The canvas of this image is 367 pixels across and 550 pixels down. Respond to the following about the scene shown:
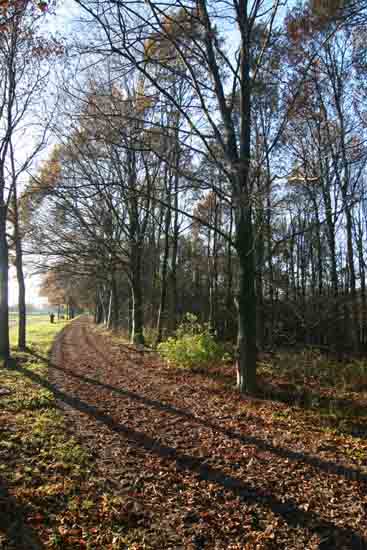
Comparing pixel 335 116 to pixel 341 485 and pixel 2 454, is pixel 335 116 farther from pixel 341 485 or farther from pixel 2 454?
pixel 2 454

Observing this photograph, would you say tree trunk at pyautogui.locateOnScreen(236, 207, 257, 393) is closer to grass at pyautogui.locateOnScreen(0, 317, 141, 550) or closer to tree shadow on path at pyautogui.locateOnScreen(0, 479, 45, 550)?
grass at pyautogui.locateOnScreen(0, 317, 141, 550)

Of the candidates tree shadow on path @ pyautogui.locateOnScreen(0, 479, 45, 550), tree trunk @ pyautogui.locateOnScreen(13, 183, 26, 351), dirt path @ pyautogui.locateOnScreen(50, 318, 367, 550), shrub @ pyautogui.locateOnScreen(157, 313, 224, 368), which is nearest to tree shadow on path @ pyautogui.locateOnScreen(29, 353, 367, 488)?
dirt path @ pyautogui.locateOnScreen(50, 318, 367, 550)

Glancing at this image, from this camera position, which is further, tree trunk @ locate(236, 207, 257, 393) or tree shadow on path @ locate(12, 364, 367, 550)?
tree trunk @ locate(236, 207, 257, 393)

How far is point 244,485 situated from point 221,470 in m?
0.44

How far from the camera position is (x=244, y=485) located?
13.0 ft

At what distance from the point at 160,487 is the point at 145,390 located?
14.6ft

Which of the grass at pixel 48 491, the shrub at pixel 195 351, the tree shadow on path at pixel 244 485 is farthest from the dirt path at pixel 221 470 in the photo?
the shrub at pixel 195 351

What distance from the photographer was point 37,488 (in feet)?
12.3

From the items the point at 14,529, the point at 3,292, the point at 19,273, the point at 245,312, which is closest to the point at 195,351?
the point at 245,312

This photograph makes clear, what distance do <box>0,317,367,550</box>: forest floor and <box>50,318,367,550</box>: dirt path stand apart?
2 cm

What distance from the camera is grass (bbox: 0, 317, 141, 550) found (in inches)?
119

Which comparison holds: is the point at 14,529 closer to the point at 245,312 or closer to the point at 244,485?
the point at 244,485

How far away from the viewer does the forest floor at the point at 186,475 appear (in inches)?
123

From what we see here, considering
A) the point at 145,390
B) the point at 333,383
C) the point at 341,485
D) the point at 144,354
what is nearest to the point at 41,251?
the point at 144,354
